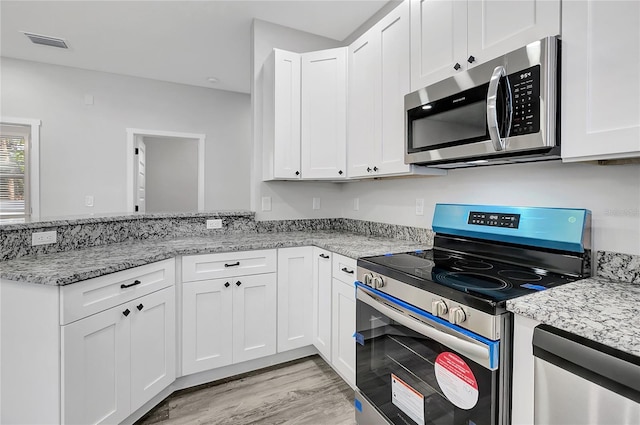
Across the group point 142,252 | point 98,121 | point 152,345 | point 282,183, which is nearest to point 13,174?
point 98,121

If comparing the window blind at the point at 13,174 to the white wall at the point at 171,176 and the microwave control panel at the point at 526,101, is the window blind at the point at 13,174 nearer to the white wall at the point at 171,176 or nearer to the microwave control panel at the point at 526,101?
the white wall at the point at 171,176

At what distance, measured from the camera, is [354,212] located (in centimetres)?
288

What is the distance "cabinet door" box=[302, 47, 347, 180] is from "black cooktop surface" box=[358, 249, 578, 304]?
1050 millimetres

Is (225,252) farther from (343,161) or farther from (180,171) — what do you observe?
(180,171)

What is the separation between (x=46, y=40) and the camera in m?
3.11

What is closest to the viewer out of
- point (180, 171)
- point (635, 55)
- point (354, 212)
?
point (635, 55)

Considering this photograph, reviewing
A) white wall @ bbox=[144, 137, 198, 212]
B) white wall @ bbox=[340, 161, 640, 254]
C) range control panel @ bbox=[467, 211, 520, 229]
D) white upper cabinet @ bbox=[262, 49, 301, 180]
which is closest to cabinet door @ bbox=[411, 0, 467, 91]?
white wall @ bbox=[340, 161, 640, 254]

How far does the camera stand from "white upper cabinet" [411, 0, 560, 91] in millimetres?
Result: 1183

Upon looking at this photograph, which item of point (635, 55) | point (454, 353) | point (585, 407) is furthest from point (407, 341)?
point (635, 55)

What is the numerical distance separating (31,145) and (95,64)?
1186 mm

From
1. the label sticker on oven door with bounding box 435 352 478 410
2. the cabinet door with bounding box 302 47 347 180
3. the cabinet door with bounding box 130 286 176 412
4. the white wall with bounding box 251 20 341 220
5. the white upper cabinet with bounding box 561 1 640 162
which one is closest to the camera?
the white upper cabinet with bounding box 561 1 640 162

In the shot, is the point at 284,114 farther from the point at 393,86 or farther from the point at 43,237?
the point at 43,237

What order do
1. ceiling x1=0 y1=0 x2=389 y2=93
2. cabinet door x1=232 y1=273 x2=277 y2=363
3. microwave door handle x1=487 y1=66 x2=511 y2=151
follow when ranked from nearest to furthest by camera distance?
1. microwave door handle x1=487 y1=66 x2=511 y2=151
2. cabinet door x1=232 y1=273 x2=277 y2=363
3. ceiling x1=0 y1=0 x2=389 y2=93

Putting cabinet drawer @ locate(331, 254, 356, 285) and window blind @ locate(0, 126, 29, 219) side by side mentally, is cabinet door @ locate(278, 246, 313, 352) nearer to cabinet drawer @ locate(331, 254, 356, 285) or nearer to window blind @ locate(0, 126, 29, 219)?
cabinet drawer @ locate(331, 254, 356, 285)
